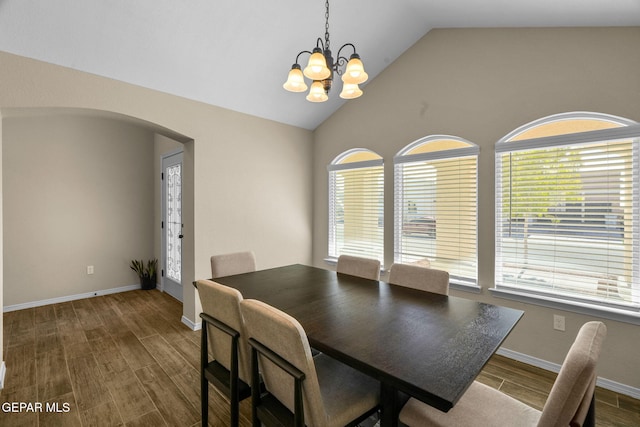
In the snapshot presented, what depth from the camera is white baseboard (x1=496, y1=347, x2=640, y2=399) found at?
2.18 meters

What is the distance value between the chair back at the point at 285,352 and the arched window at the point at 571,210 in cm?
236

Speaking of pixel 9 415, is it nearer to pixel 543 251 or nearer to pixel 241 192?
pixel 241 192

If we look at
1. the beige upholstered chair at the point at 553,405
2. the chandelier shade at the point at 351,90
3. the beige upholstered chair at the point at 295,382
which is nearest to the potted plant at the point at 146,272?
the beige upholstered chair at the point at 295,382

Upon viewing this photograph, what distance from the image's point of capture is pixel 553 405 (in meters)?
0.93

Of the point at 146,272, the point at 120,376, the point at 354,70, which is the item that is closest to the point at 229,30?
the point at 354,70

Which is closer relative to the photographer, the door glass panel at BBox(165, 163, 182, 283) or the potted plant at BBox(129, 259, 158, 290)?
the door glass panel at BBox(165, 163, 182, 283)

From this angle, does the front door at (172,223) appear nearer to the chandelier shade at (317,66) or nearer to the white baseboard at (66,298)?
the white baseboard at (66,298)

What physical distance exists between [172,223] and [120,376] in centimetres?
248

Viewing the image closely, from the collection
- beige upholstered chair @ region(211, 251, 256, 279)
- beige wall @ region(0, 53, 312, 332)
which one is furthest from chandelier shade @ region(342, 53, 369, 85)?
beige wall @ region(0, 53, 312, 332)

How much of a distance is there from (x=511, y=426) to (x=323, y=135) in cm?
383

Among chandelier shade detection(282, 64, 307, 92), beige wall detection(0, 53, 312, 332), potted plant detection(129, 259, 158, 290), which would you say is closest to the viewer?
chandelier shade detection(282, 64, 307, 92)

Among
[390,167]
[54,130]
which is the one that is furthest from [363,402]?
[54,130]

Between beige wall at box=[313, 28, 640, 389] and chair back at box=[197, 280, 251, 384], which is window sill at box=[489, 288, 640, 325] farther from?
chair back at box=[197, 280, 251, 384]

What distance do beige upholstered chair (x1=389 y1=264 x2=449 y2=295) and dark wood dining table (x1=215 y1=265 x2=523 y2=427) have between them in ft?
0.41
